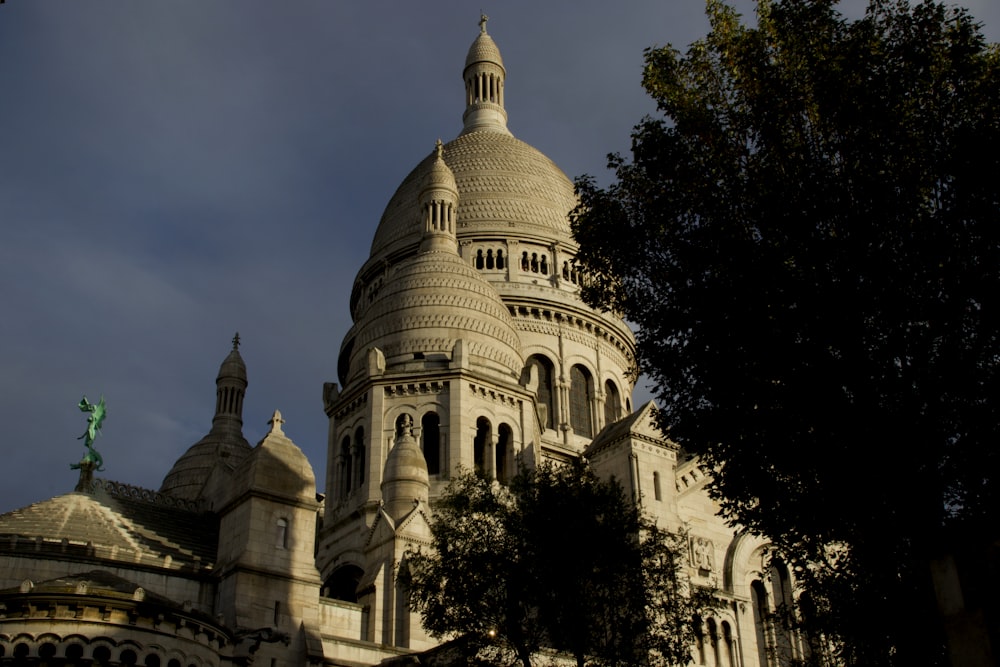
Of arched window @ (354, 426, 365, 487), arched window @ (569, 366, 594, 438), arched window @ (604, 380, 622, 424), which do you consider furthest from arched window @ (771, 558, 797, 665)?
arched window @ (354, 426, 365, 487)

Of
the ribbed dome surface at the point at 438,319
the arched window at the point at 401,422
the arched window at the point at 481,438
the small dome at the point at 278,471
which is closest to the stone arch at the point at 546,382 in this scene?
the ribbed dome surface at the point at 438,319

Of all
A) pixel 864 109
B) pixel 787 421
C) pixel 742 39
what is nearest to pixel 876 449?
pixel 787 421

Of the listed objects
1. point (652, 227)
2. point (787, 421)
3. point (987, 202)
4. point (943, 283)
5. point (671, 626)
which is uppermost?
point (652, 227)

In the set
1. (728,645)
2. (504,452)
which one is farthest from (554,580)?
(504,452)

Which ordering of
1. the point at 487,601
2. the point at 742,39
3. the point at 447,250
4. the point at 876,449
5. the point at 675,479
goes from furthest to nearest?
the point at 447,250 → the point at 675,479 → the point at 487,601 → the point at 742,39 → the point at 876,449

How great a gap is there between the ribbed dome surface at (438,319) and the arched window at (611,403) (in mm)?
8240

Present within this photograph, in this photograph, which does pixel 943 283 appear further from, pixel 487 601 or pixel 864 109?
pixel 487 601

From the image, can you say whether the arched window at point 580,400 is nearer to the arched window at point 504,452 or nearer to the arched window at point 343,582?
the arched window at point 504,452

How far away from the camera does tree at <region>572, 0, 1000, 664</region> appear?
1581cm

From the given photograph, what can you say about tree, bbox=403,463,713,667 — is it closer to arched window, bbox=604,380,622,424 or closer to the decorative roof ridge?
the decorative roof ridge

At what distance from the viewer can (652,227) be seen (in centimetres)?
1886

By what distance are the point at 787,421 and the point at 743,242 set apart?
9.67 feet

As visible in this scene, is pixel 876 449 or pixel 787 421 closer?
pixel 876 449

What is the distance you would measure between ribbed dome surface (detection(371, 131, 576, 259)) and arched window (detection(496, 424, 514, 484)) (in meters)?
15.3
